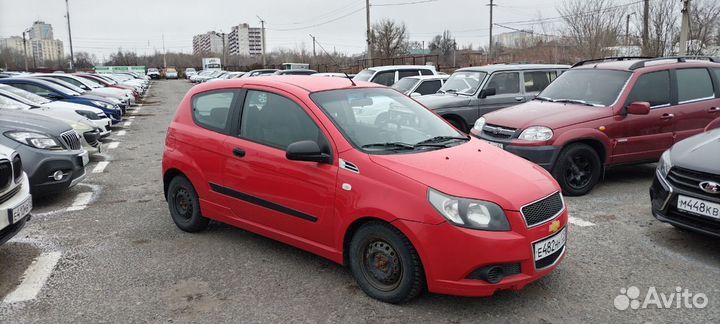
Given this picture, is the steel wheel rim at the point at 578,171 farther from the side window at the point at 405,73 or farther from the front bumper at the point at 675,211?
the side window at the point at 405,73

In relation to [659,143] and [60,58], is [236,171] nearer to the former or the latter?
[659,143]

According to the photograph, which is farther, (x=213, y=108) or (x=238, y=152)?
(x=213, y=108)

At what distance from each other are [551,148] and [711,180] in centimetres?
213

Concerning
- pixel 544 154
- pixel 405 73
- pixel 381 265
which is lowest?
pixel 381 265

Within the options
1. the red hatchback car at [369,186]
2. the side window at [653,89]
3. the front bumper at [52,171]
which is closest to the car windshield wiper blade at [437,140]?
the red hatchback car at [369,186]

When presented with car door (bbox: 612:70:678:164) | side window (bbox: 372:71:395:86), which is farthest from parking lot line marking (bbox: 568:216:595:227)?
side window (bbox: 372:71:395:86)

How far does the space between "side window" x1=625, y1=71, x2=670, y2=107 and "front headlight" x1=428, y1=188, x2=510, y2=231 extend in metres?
4.48

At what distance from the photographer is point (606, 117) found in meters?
6.53

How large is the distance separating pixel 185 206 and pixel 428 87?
8.34 m

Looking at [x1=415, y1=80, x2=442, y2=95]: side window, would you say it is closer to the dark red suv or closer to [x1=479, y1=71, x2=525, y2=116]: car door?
[x1=479, y1=71, x2=525, y2=116]: car door

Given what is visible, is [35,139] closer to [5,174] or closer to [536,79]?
[5,174]

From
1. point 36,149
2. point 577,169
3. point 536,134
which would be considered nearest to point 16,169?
point 36,149

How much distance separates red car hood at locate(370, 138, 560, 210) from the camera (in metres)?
3.31

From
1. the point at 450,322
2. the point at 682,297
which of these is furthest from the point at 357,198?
the point at 682,297
